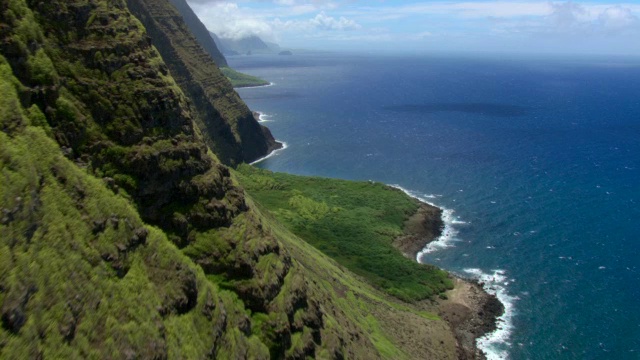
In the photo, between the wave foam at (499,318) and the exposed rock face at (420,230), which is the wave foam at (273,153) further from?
the wave foam at (499,318)

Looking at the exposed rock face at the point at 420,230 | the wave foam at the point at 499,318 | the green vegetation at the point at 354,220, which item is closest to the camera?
the wave foam at the point at 499,318

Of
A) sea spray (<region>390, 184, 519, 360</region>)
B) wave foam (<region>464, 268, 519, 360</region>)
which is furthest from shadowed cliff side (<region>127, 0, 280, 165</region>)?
wave foam (<region>464, 268, 519, 360</region>)

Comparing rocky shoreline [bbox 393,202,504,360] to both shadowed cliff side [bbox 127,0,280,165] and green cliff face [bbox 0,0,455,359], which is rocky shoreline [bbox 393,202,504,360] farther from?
shadowed cliff side [bbox 127,0,280,165]

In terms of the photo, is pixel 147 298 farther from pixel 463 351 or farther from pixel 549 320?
pixel 549 320

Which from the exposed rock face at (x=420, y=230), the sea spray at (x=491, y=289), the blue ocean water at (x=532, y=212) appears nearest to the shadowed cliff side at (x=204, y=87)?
the blue ocean water at (x=532, y=212)

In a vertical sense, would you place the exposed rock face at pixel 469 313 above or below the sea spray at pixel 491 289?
above

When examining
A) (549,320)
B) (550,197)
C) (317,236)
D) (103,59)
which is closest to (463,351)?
(549,320)
